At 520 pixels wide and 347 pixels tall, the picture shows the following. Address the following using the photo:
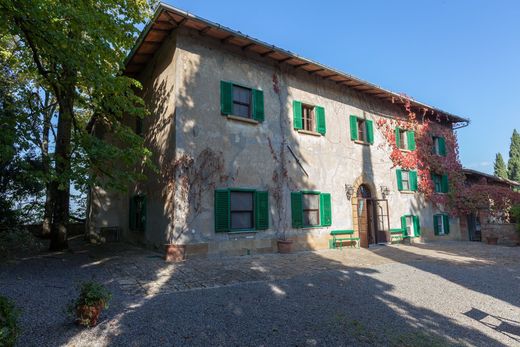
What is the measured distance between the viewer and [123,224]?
1374 cm

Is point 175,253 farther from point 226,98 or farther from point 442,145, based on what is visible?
point 442,145

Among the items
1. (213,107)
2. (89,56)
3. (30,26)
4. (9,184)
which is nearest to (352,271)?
(213,107)

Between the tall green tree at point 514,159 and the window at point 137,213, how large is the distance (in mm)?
37226

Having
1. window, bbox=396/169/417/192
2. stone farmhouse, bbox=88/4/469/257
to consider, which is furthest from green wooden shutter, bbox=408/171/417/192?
stone farmhouse, bbox=88/4/469/257

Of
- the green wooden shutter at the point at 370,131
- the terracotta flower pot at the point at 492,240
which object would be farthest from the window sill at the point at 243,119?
the terracotta flower pot at the point at 492,240

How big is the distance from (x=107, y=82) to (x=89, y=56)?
78cm

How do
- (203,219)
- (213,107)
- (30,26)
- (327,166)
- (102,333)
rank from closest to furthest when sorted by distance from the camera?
(102,333), (30,26), (203,219), (213,107), (327,166)

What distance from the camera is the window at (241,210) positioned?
967cm

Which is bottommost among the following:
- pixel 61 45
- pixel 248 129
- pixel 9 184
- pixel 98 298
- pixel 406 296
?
pixel 406 296

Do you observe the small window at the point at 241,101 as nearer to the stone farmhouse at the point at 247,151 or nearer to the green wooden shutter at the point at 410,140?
the stone farmhouse at the point at 247,151

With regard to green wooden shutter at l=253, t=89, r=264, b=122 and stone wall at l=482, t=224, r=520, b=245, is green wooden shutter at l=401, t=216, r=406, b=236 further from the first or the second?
green wooden shutter at l=253, t=89, r=264, b=122

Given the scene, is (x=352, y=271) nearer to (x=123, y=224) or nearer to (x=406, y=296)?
(x=406, y=296)

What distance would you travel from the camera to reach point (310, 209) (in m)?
11.9

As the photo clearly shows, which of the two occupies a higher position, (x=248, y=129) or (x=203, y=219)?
(x=248, y=129)
